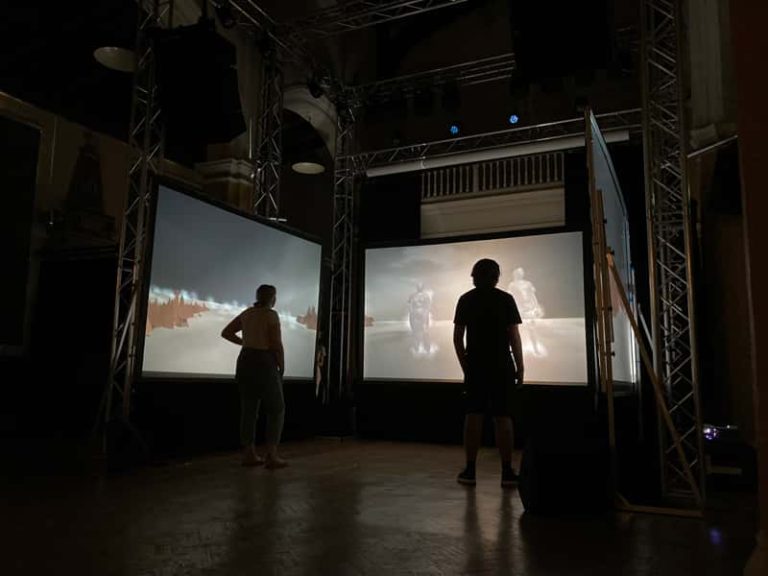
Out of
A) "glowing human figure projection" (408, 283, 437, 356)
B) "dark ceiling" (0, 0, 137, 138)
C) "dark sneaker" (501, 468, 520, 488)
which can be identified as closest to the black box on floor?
"dark sneaker" (501, 468, 520, 488)

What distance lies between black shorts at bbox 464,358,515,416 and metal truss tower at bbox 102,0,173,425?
263cm

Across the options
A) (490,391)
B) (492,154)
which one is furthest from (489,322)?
(492,154)

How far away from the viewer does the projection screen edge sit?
770 cm

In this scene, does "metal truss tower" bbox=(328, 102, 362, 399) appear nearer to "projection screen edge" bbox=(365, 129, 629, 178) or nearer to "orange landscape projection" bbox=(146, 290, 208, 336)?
"projection screen edge" bbox=(365, 129, 629, 178)

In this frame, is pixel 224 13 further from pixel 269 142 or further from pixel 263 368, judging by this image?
pixel 263 368

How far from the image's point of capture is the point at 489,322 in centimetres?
380

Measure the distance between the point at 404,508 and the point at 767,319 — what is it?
209cm

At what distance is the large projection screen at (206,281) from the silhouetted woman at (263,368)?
87 cm

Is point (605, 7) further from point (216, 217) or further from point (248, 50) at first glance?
point (248, 50)

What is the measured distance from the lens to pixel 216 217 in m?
5.58

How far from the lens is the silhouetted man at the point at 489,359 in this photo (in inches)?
147

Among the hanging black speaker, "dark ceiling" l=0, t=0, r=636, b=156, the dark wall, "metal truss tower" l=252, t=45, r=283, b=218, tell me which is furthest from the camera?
the dark wall

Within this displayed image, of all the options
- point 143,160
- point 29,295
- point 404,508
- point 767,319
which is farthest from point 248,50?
point 767,319

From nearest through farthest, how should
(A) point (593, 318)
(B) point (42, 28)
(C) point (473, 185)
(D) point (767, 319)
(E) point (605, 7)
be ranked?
(D) point (767, 319), (E) point (605, 7), (A) point (593, 318), (B) point (42, 28), (C) point (473, 185)
